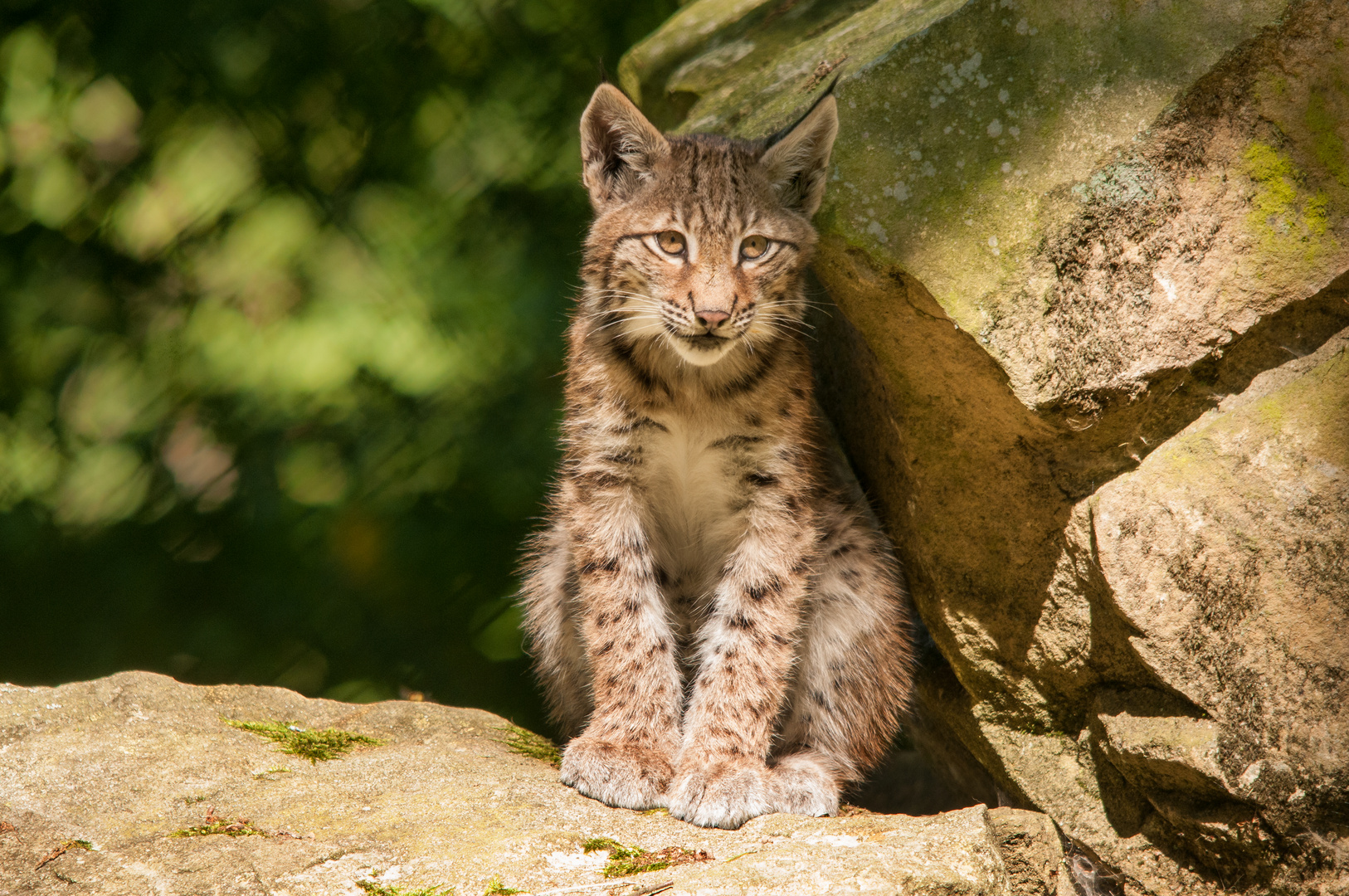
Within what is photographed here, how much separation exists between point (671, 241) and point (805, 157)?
490 millimetres

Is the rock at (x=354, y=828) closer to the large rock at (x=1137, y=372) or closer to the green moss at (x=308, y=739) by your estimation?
the green moss at (x=308, y=739)

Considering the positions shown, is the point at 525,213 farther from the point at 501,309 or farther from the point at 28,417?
the point at 28,417

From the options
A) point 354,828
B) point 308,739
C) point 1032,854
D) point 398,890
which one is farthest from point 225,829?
Result: point 1032,854

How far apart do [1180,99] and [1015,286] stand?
0.66m

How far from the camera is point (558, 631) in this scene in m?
3.76

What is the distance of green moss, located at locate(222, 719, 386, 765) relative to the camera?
324 cm

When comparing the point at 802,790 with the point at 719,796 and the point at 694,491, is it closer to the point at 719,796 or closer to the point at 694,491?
the point at 719,796

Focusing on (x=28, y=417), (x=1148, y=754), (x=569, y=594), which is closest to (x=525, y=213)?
(x=569, y=594)

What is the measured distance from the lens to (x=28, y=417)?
4.08m

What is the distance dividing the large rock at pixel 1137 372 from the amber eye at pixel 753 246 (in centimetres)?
19

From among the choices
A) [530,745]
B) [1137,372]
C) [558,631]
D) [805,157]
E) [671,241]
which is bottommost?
[530,745]

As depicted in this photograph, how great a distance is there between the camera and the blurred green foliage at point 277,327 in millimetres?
4082

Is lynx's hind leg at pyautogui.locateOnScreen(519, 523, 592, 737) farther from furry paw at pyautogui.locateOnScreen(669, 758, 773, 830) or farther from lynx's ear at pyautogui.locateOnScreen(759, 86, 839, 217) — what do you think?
lynx's ear at pyautogui.locateOnScreen(759, 86, 839, 217)

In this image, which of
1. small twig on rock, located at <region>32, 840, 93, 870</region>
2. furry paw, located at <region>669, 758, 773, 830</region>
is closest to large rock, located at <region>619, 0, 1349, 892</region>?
furry paw, located at <region>669, 758, 773, 830</region>
